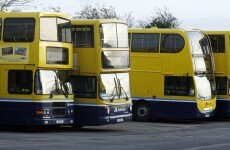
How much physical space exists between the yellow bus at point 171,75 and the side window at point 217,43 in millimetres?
1162

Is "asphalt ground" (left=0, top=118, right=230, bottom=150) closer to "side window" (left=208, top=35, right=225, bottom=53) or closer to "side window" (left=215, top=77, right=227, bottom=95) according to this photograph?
"side window" (left=215, top=77, right=227, bottom=95)

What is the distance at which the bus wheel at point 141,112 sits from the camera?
33.5 metres

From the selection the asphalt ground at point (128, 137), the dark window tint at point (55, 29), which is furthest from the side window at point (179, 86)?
the dark window tint at point (55, 29)

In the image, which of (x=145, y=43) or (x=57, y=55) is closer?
(x=57, y=55)

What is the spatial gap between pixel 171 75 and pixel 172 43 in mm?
1420

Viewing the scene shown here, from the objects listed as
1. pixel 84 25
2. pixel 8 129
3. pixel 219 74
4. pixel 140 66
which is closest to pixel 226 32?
pixel 219 74

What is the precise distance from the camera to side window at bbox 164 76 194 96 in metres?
32.3

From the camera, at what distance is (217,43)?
34844 millimetres

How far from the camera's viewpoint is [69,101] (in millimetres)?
26766

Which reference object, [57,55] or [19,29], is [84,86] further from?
[19,29]

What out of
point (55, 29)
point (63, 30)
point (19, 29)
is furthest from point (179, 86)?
point (19, 29)

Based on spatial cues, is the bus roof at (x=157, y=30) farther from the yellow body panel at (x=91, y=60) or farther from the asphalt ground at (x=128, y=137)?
the yellow body panel at (x=91, y=60)

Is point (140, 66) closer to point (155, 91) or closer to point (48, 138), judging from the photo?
point (155, 91)

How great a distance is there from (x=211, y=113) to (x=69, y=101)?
895 cm
